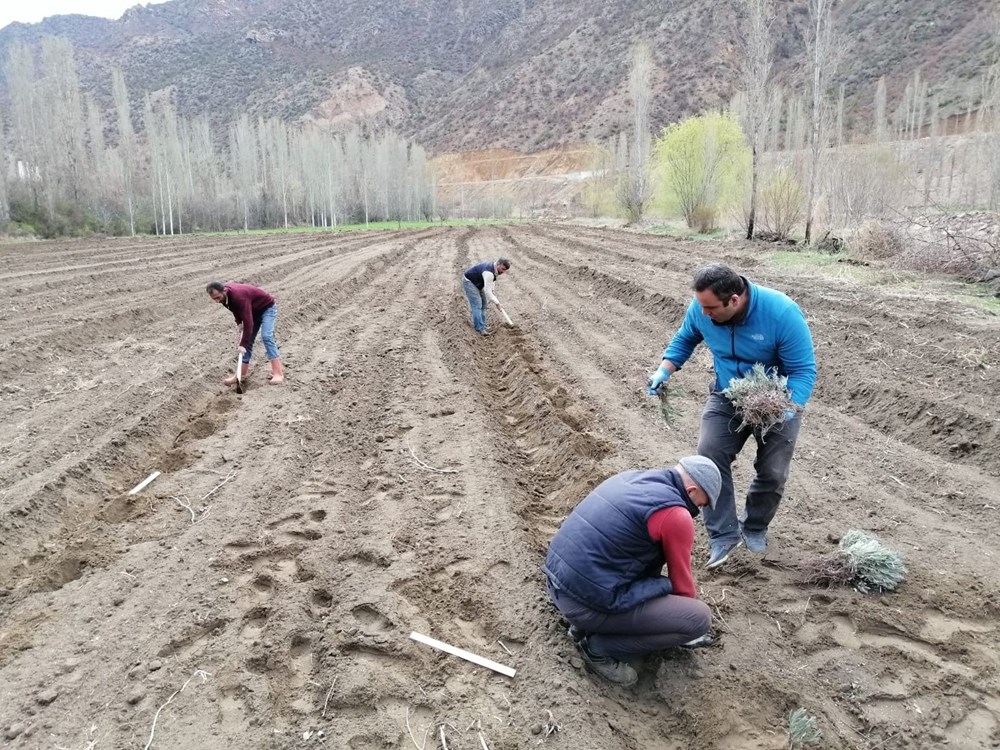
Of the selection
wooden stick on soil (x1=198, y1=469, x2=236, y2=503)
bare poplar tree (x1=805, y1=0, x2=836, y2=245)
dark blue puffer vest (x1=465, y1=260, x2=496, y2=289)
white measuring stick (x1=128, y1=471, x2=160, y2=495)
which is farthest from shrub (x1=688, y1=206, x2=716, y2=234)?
white measuring stick (x1=128, y1=471, x2=160, y2=495)

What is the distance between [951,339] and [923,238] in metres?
8.49

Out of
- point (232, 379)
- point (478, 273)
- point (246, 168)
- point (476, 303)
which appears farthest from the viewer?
point (246, 168)

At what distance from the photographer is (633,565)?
3.39 meters

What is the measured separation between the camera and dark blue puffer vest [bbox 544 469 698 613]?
329 centimetres

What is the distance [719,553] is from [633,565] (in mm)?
1430

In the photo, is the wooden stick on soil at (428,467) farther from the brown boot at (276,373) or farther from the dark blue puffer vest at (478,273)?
the dark blue puffer vest at (478,273)

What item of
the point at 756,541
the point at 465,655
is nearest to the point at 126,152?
the point at 465,655

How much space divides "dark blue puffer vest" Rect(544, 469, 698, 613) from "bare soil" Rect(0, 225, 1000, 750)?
1.82 feet

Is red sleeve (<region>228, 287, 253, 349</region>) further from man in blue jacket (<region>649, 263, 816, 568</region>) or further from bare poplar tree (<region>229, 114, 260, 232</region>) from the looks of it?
bare poplar tree (<region>229, 114, 260, 232</region>)

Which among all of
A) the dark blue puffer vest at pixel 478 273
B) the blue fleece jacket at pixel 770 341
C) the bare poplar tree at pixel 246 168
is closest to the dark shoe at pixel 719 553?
the blue fleece jacket at pixel 770 341

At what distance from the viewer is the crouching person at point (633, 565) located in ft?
10.7

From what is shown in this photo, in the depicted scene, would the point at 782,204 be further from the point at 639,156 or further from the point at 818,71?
the point at 639,156

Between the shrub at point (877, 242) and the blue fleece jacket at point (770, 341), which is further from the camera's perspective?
the shrub at point (877, 242)

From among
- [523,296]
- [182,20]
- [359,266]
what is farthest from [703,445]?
[182,20]
